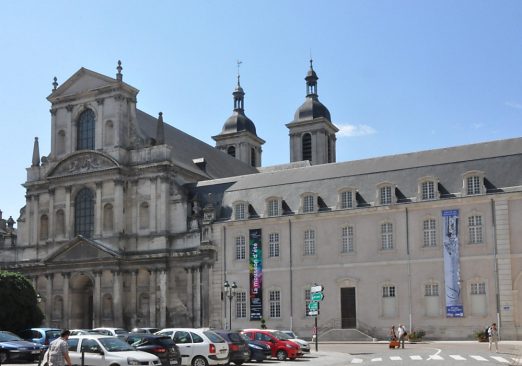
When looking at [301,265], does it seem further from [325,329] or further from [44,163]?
[44,163]

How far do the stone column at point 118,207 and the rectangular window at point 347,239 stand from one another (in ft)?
55.8

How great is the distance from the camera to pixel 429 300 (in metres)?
45.5

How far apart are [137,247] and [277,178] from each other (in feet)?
37.6

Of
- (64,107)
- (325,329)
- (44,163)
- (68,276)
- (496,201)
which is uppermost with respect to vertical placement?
(64,107)

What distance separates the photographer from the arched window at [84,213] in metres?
58.2

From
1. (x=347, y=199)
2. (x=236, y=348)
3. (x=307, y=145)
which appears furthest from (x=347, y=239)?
(x=307, y=145)

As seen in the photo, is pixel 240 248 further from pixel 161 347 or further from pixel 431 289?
pixel 161 347

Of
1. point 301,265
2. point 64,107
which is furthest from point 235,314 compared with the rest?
point 64,107

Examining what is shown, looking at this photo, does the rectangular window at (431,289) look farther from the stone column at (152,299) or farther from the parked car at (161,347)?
the parked car at (161,347)

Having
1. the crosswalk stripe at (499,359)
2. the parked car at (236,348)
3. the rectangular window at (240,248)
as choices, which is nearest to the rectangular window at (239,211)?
the rectangular window at (240,248)

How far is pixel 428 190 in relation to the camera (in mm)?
46438

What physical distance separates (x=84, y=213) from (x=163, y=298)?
9.77 meters

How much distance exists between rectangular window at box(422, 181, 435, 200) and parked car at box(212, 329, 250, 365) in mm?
20913

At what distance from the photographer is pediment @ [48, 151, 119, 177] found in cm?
5766
